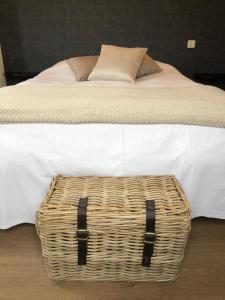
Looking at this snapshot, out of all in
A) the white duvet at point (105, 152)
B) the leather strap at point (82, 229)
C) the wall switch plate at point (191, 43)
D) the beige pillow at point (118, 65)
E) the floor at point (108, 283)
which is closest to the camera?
the leather strap at point (82, 229)

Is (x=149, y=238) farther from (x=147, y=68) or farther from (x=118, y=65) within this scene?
(x=147, y=68)

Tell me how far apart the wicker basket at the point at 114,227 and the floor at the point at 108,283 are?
44 millimetres

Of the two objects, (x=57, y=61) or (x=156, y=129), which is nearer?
(x=156, y=129)

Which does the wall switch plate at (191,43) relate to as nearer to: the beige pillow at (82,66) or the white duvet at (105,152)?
the beige pillow at (82,66)

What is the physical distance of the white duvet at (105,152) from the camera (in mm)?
1351

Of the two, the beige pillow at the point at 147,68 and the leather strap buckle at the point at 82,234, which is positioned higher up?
the beige pillow at the point at 147,68

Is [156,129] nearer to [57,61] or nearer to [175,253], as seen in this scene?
[175,253]

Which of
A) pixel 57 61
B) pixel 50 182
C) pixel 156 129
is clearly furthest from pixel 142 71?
pixel 50 182

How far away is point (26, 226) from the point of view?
158 centimetres

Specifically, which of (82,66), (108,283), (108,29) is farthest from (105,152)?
(108,29)

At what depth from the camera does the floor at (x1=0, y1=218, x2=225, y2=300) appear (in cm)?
119

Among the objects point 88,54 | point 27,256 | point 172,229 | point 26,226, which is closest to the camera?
point 172,229

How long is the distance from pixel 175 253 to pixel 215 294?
0.91 feet

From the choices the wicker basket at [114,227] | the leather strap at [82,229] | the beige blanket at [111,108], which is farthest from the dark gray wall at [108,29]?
the leather strap at [82,229]
